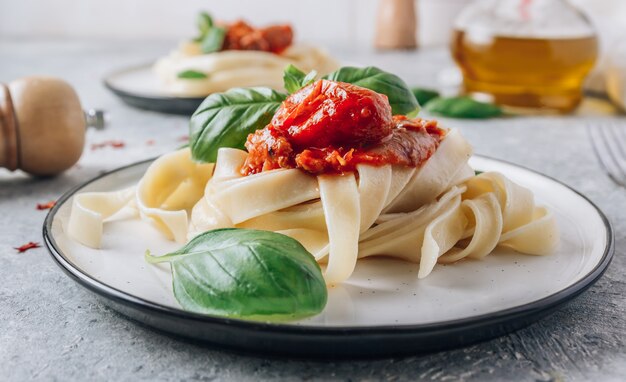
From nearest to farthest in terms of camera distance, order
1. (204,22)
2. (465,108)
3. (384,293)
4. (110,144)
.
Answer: (384,293) → (110,144) → (465,108) → (204,22)

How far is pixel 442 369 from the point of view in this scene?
196 cm

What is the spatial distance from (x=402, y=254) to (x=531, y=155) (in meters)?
2.22

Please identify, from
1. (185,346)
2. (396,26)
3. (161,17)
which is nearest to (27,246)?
(185,346)

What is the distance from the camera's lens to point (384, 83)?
2744mm

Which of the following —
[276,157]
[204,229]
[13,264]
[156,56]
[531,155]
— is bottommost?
[156,56]

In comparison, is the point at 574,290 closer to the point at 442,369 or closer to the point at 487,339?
the point at 487,339

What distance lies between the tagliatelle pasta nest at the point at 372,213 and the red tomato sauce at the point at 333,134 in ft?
0.13

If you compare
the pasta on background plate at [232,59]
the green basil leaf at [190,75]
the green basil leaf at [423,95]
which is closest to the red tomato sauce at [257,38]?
the pasta on background plate at [232,59]

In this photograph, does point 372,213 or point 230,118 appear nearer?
point 372,213

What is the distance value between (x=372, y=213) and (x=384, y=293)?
14.1 inches

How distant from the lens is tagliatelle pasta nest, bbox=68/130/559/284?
240cm

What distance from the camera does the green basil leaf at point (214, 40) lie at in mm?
5305

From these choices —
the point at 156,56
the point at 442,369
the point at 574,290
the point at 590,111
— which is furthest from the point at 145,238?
the point at 156,56

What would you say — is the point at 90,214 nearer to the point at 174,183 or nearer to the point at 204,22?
the point at 174,183
